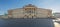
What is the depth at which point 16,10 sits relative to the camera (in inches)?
1369

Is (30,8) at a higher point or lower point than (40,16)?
higher

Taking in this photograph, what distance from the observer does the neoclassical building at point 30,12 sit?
3279cm

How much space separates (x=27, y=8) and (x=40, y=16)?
4.40 meters

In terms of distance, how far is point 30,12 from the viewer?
3372 cm

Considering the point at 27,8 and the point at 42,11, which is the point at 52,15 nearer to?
the point at 42,11

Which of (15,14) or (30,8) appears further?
(15,14)

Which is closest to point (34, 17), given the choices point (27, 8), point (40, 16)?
point (40, 16)

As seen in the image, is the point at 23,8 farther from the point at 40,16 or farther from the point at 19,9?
the point at 40,16

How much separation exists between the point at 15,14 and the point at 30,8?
5.57m

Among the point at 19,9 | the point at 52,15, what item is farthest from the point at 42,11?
the point at 19,9

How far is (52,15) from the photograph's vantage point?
32156mm

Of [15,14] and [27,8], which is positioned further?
[15,14]

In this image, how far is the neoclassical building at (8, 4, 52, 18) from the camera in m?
32.8

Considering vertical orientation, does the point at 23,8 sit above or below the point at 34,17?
above
